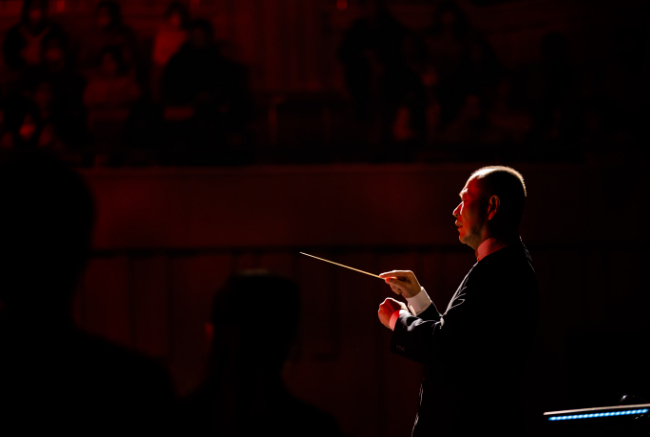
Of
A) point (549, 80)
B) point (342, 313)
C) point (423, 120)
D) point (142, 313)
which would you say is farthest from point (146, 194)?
point (549, 80)

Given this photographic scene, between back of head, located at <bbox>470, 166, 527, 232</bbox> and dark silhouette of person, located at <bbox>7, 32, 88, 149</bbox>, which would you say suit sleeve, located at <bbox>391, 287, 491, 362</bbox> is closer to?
back of head, located at <bbox>470, 166, 527, 232</bbox>

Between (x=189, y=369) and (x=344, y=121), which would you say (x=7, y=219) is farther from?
(x=344, y=121)

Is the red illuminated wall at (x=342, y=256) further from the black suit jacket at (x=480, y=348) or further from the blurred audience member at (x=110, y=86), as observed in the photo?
the black suit jacket at (x=480, y=348)

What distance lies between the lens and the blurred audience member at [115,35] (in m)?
5.13

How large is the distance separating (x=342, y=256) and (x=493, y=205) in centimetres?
239

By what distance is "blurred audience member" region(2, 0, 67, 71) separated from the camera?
4.97 meters

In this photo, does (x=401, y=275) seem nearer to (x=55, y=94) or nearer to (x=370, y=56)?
(x=370, y=56)

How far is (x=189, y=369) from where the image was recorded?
4371 mm

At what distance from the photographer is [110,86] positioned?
510 centimetres

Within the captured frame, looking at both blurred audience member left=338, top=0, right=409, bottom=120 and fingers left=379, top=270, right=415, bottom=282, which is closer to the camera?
fingers left=379, top=270, right=415, bottom=282

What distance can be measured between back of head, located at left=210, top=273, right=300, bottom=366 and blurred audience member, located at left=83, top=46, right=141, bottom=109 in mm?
4291

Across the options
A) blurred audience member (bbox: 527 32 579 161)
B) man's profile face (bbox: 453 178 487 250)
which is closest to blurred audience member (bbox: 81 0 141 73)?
blurred audience member (bbox: 527 32 579 161)

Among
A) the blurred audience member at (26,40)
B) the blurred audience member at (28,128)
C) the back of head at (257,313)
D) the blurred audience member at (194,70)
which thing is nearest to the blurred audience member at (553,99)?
the blurred audience member at (194,70)

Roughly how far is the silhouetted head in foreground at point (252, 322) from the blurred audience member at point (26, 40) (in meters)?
4.58
